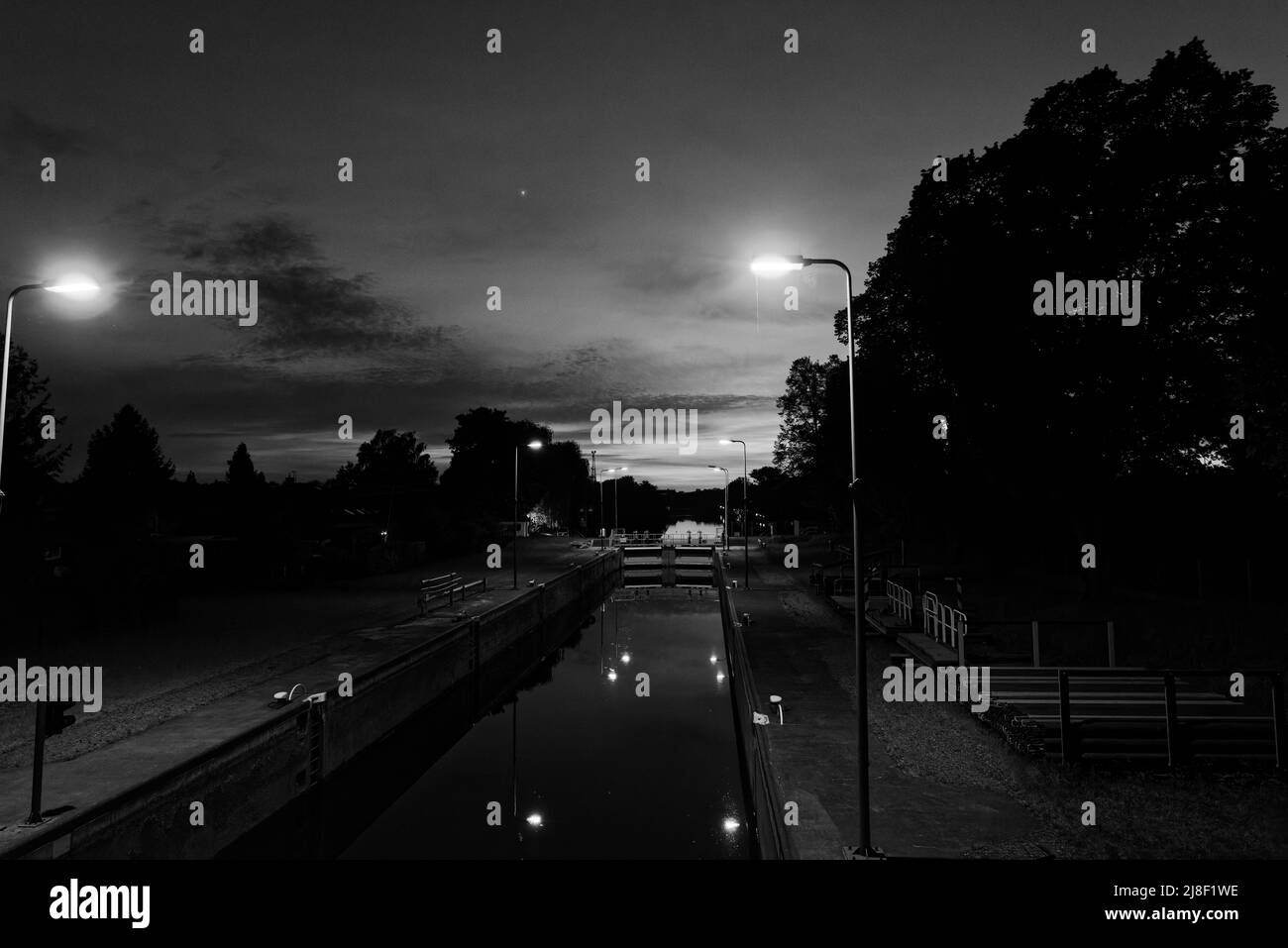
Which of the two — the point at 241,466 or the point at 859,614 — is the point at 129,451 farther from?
the point at 859,614

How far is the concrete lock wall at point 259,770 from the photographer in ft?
29.8

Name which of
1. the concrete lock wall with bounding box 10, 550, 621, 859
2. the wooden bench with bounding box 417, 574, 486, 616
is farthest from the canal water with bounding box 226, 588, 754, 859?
the wooden bench with bounding box 417, 574, 486, 616

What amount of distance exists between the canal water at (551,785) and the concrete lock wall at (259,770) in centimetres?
57

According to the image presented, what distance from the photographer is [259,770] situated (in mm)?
12742

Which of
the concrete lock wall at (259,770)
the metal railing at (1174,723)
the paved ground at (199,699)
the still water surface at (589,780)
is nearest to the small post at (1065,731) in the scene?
the metal railing at (1174,723)

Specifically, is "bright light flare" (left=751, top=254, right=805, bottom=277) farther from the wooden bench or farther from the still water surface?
the wooden bench

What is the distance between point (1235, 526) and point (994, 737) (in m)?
18.9

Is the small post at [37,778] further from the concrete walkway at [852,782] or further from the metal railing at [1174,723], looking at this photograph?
the metal railing at [1174,723]

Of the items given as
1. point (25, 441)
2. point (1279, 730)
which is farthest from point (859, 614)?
point (25, 441)

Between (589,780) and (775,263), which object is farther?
(589,780)

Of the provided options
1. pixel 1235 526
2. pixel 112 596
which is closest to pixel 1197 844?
pixel 1235 526

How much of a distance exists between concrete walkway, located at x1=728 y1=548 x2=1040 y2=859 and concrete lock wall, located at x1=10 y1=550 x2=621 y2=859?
8.40 metres

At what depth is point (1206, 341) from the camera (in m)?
20.2

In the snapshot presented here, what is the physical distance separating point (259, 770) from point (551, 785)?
24.0 feet
